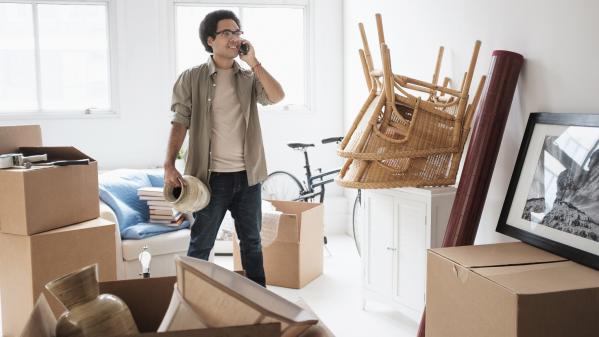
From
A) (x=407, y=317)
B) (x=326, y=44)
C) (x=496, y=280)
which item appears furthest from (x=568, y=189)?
(x=326, y=44)

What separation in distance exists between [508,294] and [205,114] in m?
1.71

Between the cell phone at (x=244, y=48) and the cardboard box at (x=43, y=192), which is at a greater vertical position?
the cell phone at (x=244, y=48)

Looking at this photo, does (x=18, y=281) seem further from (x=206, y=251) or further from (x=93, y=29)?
(x=93, y=29)

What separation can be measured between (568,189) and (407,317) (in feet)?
4.83

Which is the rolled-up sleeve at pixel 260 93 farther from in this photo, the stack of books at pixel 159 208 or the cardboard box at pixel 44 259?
the stack of books at pixel 159 208

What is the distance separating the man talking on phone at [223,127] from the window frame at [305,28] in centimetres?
246

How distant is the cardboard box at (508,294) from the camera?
65.8 inches

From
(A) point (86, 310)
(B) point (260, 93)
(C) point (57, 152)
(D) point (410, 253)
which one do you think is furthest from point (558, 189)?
(C) point (57, 152)

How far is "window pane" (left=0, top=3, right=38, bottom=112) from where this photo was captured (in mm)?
5094

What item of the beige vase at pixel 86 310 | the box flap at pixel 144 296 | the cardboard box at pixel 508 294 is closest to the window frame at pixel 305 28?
the cardboard box at pixel 508 294

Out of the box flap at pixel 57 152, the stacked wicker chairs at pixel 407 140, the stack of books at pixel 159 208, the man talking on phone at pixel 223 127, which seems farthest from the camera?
the stack of books at pixel 159 208

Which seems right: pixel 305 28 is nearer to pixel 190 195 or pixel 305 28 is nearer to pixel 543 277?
pixel 190 195

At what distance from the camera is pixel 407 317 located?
10.9 ft

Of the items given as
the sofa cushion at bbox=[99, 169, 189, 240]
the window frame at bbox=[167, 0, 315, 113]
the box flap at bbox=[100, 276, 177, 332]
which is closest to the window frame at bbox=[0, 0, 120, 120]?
the window frame at bbox=[167, 0, 315, 113]
